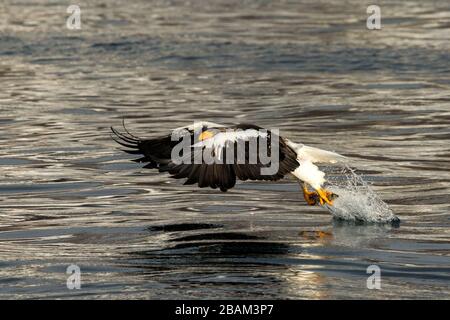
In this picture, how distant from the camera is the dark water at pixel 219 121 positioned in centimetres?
999

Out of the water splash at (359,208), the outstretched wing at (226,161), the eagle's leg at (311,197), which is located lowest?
the water splash at (359,208)

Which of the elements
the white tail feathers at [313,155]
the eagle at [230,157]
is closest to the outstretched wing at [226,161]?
the eagle at [230,157]

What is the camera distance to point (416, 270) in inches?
390

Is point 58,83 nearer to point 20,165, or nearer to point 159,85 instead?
point 159,85

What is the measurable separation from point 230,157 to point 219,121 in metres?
7.07

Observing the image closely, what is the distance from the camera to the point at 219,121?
17.7 meters

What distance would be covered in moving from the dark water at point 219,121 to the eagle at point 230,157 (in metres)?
0.60

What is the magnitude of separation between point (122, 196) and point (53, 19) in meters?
15.3

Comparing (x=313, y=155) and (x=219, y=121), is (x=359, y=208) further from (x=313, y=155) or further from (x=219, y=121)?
A: (x=219, y=121)

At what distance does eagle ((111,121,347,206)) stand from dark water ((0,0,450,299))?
596 millimetres

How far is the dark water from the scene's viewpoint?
999cm

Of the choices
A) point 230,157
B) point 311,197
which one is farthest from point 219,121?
point 230,157

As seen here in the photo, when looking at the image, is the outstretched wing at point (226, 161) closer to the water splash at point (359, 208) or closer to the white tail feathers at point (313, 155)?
the white tail feathers at point (313, 155)

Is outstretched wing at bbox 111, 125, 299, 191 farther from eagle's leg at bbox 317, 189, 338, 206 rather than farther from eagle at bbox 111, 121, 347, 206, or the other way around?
eagle's leg at bbox 317, 189, 338, 206
